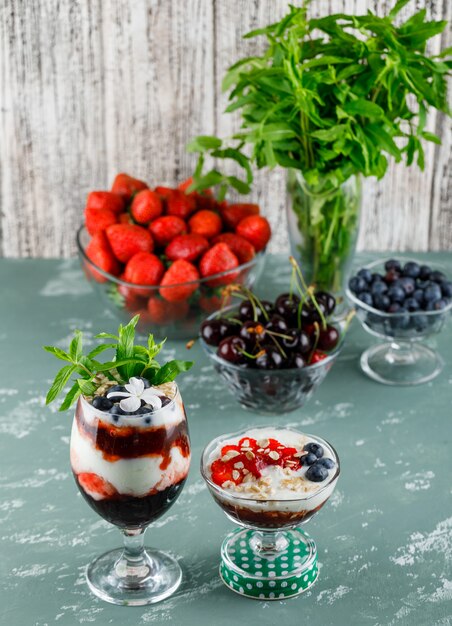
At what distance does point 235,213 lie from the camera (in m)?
1.99

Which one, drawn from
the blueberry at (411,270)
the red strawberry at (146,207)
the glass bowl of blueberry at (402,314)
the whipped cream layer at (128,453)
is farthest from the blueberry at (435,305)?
the whipped cream layer at (128,453)

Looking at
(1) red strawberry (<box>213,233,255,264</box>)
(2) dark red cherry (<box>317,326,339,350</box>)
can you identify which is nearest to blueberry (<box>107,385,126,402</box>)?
(2) dark red cherry (<box>317,326,339,350</box>)

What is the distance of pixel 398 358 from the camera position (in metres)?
1.82

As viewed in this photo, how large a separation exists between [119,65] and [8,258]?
0.55 m

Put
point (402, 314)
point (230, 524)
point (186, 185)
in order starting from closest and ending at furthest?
point (230, 524) → point (402, 314) → point (186, 185)

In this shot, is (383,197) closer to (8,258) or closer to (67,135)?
(67,135)

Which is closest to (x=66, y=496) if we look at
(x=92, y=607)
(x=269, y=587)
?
(x=92, y=607)

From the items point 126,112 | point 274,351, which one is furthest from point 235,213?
point 274,351

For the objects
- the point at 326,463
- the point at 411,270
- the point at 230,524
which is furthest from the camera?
the point at 411,270

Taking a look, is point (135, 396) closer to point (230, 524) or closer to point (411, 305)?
point (230, 524)

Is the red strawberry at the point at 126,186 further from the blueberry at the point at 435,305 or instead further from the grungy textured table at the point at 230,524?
the blueberry at the point at 435,305

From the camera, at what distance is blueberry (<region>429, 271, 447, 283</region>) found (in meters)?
1.78

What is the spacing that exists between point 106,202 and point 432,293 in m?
0.68

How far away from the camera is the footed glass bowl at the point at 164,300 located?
1828 mm
